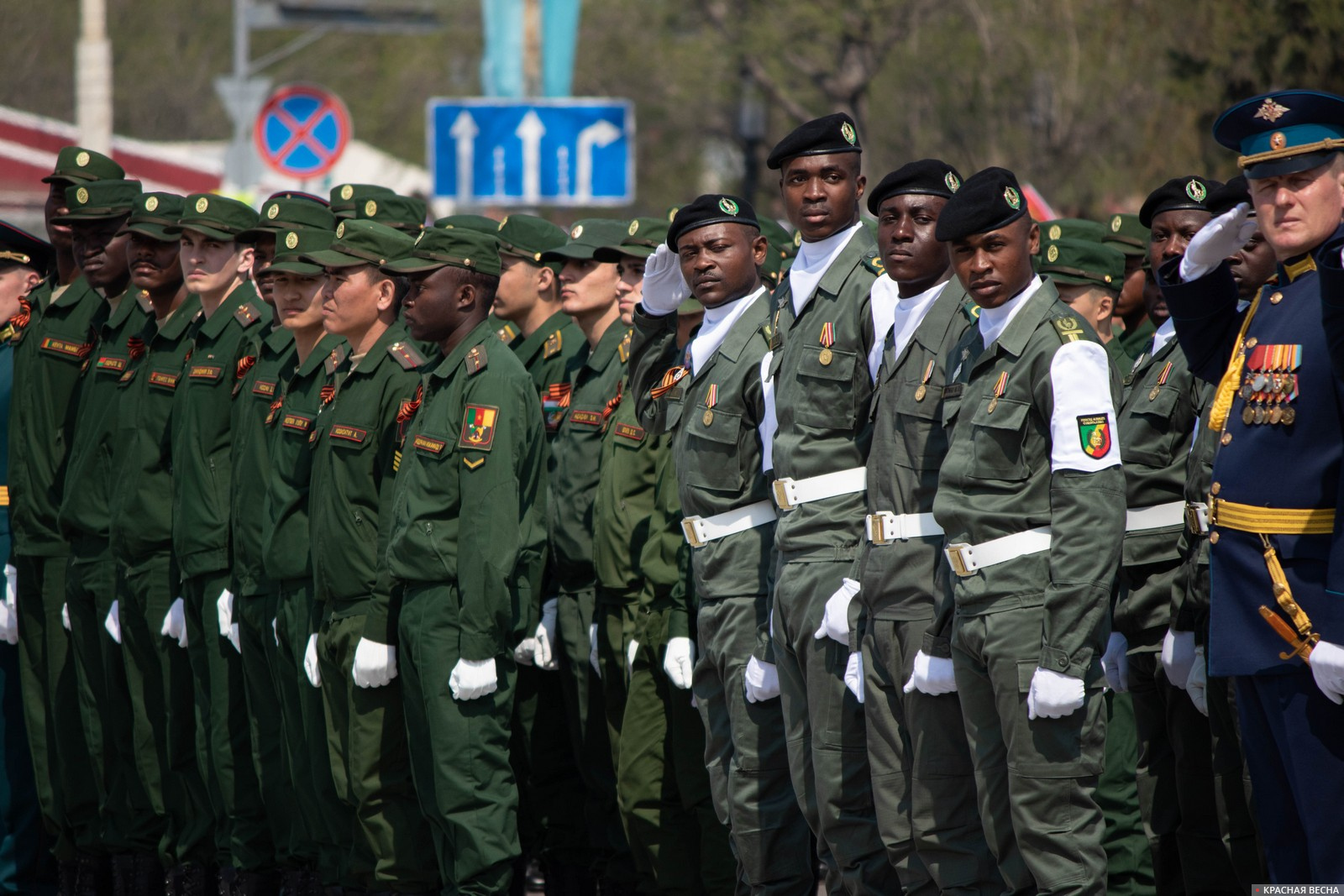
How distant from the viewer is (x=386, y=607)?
6.87 meters

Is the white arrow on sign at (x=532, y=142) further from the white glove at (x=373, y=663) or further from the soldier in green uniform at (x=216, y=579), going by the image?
the white glove at (x=373, y=663)

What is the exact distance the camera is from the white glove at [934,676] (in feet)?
18.1

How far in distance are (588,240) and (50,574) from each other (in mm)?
2899

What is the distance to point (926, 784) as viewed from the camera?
5605 millimetres

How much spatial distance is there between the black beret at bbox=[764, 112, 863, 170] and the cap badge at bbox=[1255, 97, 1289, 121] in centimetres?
160

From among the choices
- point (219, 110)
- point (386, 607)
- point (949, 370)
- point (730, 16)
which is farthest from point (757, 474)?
point (219, 110)

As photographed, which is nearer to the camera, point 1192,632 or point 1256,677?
point 1256,677

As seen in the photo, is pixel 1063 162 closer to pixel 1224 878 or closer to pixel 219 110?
pixel 1224 878

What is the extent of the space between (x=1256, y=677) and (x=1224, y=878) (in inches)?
67.1

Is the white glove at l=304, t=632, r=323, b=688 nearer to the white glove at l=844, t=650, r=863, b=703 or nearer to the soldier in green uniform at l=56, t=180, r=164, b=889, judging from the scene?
the soldier in green uniform at l=56, t=180, r=164, b=889

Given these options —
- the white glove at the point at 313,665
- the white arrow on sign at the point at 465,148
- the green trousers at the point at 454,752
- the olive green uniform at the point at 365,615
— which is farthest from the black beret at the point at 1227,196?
the white arrow on sign at the point at 465,148

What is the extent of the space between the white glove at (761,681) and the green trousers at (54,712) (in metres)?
3.50

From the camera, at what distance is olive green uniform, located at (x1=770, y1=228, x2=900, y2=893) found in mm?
6035

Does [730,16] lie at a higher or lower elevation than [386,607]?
higher
